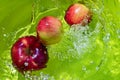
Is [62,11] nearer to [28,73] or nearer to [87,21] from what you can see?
[87,21]

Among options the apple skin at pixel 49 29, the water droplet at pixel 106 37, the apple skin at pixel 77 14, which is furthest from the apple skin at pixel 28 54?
the water droplet at pixel 106 37

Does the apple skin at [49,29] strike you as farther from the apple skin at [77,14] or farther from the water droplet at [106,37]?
the water droplet at [106,37]

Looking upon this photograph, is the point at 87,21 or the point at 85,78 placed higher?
the point at 87,21

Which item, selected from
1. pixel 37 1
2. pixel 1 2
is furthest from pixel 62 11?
pixel 1 2

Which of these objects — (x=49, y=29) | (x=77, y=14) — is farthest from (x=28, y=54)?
(x=77, y=14)

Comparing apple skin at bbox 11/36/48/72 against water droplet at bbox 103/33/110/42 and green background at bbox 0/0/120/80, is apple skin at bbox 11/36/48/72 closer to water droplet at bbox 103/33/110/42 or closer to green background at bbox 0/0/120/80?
green background at bbox 0/0/120/80

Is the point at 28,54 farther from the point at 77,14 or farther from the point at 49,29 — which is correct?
the point at 77,14
